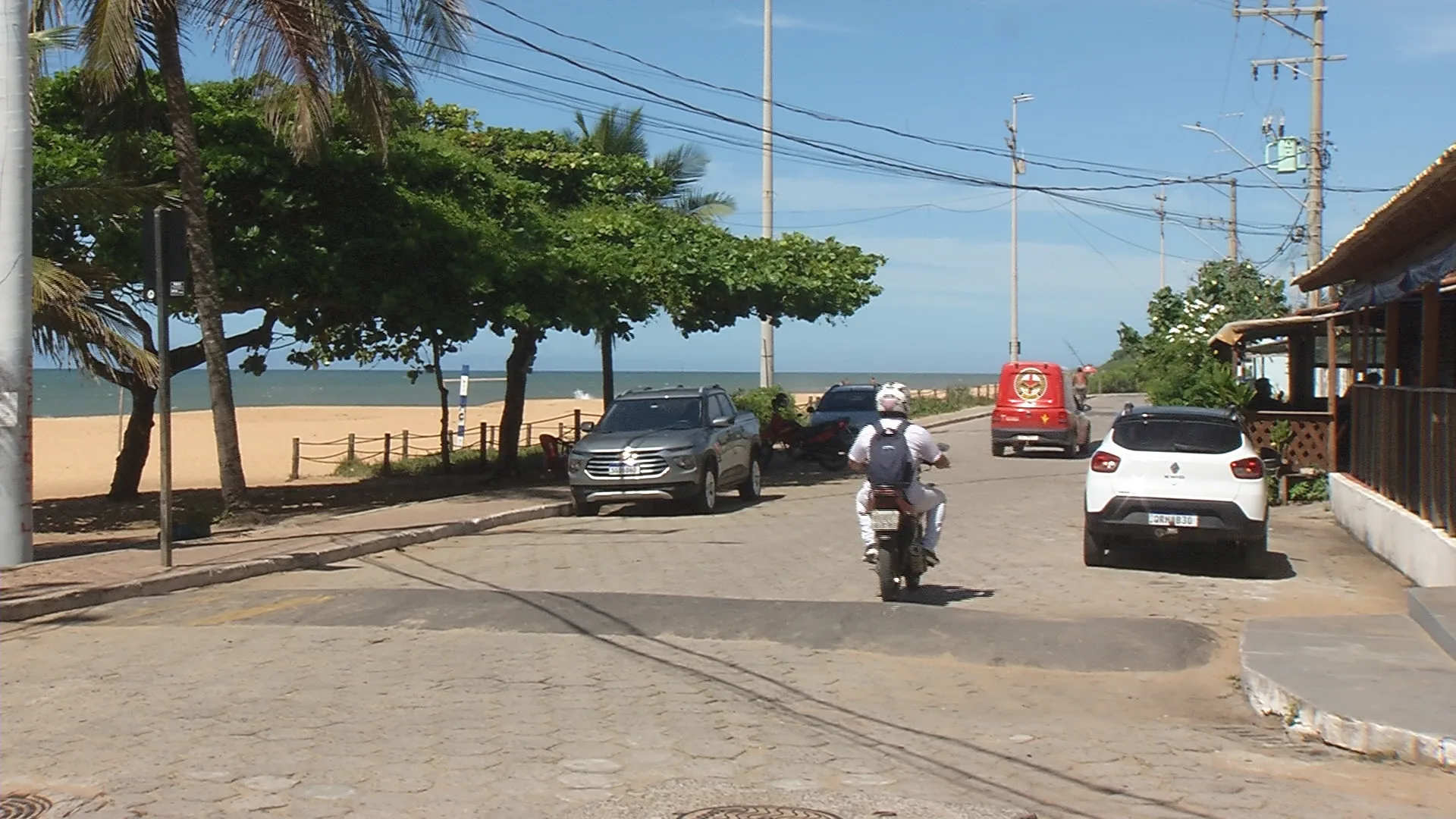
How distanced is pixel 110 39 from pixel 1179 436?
12.3 meters

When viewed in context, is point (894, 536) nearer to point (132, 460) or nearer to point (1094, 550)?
point (1094, 550)

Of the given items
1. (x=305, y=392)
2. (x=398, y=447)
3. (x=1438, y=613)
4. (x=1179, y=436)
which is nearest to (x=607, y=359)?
(x=398, y=447)

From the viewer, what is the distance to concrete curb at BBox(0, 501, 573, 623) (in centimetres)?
1109

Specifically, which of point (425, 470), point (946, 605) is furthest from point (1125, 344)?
point (946, 605)

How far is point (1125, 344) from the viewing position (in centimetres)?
6100

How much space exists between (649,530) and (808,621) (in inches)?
282

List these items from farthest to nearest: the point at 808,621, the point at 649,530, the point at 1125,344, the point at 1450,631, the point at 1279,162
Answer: the point at 1125,344 → the point at 1279,162 → the point at 649,530 → the point at 808,621 → the point at 1450,631

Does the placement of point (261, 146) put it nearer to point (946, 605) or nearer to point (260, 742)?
point (946, 605)

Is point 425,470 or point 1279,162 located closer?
point 425,470

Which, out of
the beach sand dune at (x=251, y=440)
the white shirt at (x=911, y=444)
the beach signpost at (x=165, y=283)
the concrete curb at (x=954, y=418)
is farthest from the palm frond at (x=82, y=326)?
the concrete curb at (x=954, y=418)

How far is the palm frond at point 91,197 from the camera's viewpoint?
1559 centimetres

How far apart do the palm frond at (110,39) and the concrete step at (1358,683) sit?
1331 centimetres

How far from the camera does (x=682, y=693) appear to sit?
8.02 m

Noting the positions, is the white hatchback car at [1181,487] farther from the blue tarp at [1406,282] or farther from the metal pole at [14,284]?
the metal pole at [14,284]
